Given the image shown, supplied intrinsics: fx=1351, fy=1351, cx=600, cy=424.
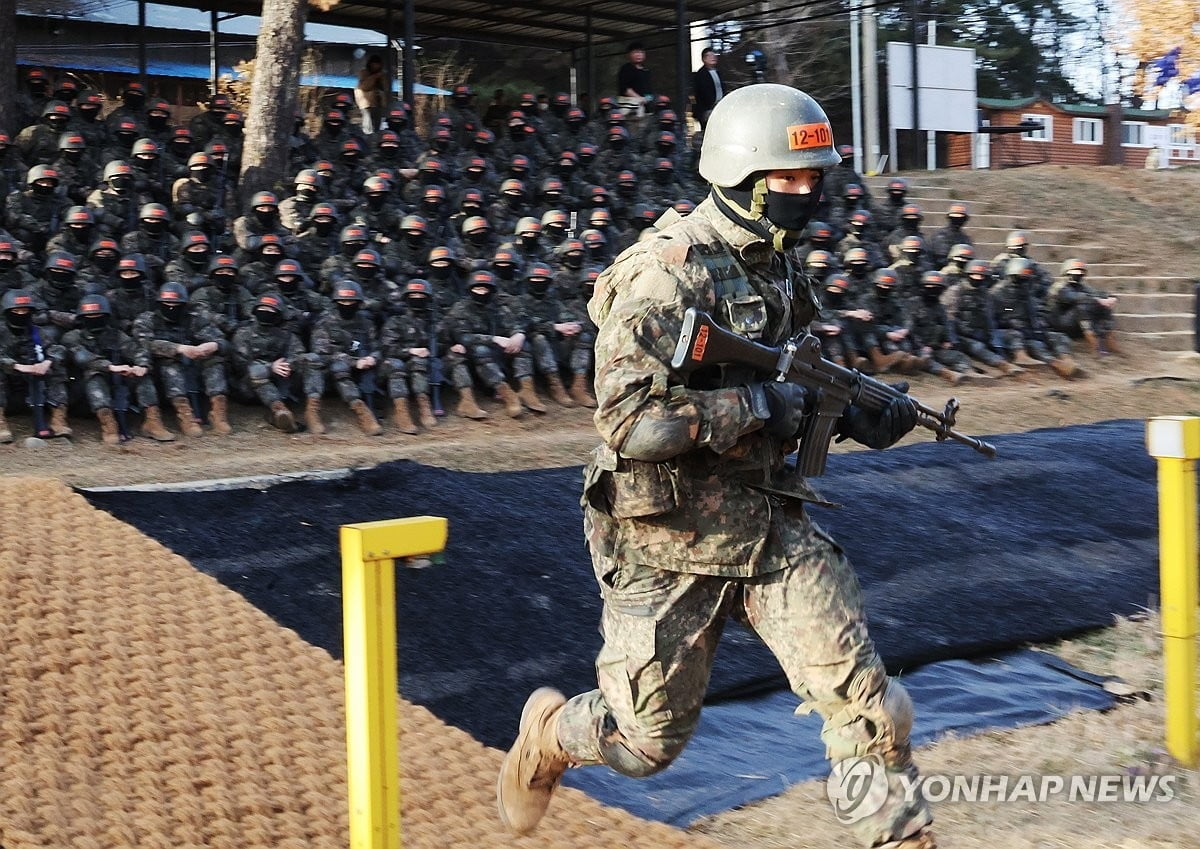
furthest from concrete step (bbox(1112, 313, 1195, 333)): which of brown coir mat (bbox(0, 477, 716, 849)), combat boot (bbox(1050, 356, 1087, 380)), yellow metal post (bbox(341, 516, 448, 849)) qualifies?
yellow metal post (bbox(341, 516, 448, 849))

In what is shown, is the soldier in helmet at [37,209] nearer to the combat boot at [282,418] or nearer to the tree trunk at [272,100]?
the tree trunk at [272,100]

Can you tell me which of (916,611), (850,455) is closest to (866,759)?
(916,611)

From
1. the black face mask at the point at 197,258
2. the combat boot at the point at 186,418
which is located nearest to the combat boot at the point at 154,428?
the combat boot at the point at 186,418

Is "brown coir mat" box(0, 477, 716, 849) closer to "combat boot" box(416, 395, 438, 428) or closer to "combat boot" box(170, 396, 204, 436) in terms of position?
"combat boot" box(170, 396, 204, 436)

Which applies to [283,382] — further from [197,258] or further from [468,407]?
[468,407]

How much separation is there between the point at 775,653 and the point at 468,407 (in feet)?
26.6

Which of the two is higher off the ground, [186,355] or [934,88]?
[934,88]

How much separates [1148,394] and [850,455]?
6634 millimetres

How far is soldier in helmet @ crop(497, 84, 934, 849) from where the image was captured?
10.0 feet

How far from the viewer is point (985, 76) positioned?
3772cm

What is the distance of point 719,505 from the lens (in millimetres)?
3195

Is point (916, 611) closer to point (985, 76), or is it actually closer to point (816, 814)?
point (816, 814)

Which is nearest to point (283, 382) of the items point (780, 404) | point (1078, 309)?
point (780, 404)

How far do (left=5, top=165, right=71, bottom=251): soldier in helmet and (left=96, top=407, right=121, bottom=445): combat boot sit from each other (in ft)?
6.40
